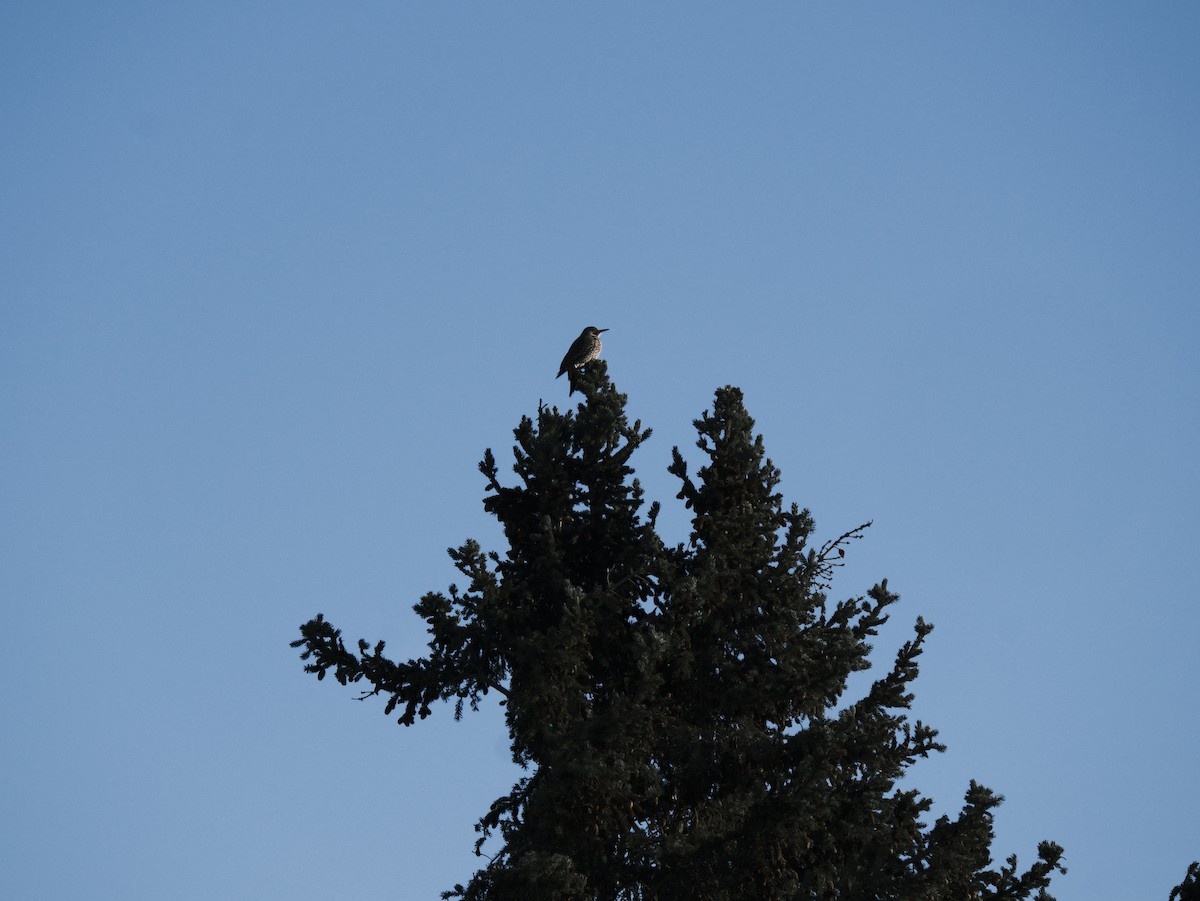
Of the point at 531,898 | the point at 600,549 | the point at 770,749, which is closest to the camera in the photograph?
the point at 531,898

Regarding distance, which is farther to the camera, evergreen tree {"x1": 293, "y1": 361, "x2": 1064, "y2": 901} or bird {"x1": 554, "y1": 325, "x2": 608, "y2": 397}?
bird {"x1": 554, "y1": 325, "x2": 608, "y2": 397}

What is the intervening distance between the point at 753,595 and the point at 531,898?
4.23 metres

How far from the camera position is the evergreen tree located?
1323 centimetres

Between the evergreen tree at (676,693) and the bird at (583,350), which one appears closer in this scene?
the evergreen tree at (676,693)

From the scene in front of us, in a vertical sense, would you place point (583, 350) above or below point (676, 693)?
above

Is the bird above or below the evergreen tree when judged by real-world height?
above

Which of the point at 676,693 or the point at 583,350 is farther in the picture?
the point at 583,350

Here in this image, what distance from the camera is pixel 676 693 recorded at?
14.8 meters

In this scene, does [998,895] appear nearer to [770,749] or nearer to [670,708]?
[770,749]

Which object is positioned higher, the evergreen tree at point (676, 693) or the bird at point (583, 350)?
the bird at point (583, 350)

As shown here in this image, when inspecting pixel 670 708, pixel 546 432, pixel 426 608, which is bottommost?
pixel 670 708

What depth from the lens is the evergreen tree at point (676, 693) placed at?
43.4 ft

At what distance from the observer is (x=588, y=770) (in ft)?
42.0

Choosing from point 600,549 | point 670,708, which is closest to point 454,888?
point 670,708
